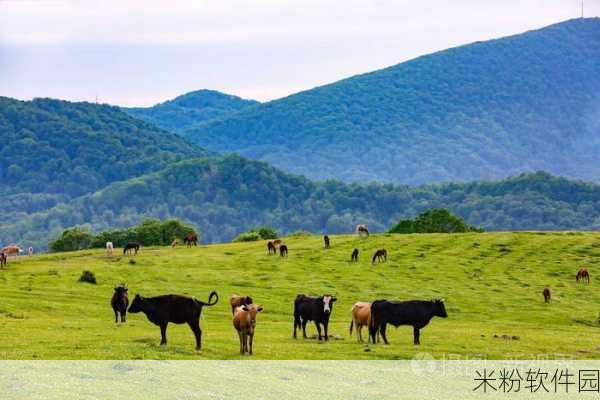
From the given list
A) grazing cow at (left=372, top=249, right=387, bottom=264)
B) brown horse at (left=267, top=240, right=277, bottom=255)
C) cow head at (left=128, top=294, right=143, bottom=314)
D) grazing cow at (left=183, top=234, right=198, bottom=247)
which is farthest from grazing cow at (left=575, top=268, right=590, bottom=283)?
cow head at (left=128, top=294, right=143, bottom=314)

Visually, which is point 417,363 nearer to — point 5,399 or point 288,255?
point 5,399

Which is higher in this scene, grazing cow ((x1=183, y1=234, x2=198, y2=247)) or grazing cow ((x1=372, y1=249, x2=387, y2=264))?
grazing cow ((x1=183, y1=234, x2=198, y2=247))

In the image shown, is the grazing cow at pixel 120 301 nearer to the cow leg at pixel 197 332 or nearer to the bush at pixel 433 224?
the cow leg at pixel 197 332

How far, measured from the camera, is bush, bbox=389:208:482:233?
121 metres

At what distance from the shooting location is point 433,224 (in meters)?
121

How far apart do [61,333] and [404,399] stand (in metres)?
17.4

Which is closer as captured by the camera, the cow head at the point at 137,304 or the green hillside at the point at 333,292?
the cow head at the point at 137,304

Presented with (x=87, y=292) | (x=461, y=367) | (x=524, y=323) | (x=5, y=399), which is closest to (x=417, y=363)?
(x=461, y=367)

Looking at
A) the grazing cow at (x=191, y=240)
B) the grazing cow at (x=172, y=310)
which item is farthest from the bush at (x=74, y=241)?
the grazing cow at (x=172, y=310)

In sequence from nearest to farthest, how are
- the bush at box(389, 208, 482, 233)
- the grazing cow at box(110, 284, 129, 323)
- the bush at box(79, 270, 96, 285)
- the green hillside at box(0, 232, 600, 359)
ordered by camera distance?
the green hillside at box(0, 232, 600, 359) → the grazing cow at box(110, 284, 129, 323) → the bush at box(79, 270, 96, 285) → the bush at box(389, 208, 482, 233)

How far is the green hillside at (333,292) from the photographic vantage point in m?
32.9

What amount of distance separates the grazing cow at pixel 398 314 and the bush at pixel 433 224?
84.2 m

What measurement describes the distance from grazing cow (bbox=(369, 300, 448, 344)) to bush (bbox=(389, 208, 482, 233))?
276 feet

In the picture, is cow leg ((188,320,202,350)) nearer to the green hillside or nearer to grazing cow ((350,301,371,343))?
the green hillside
